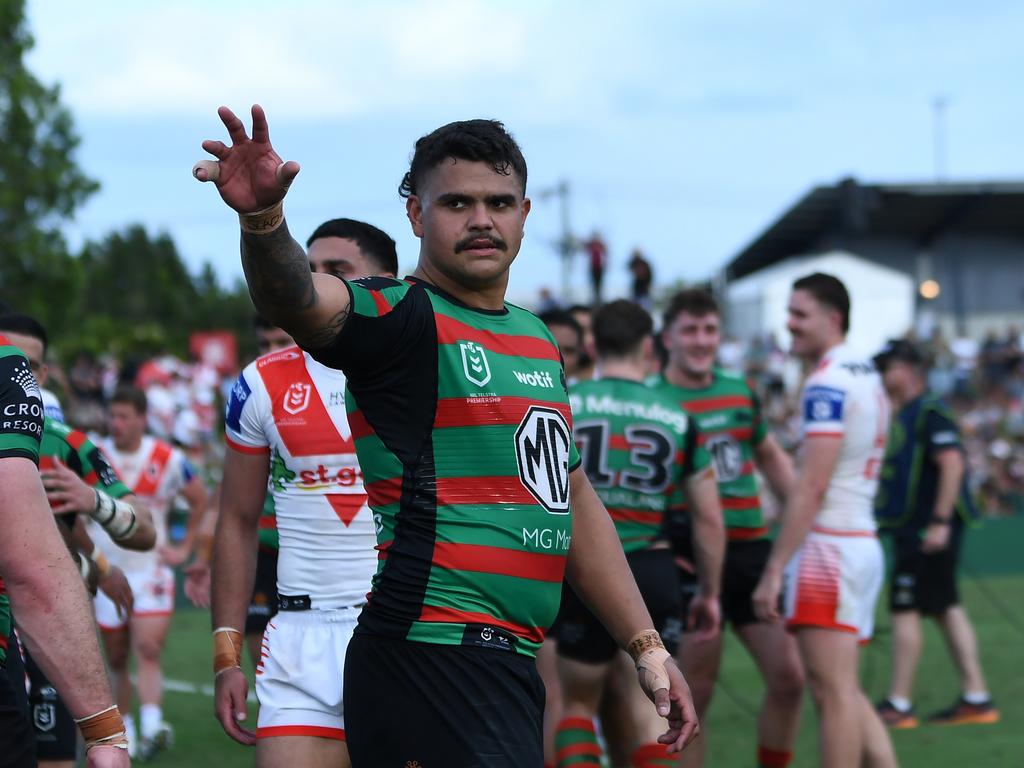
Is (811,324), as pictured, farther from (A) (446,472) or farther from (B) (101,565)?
(A) (446,472)

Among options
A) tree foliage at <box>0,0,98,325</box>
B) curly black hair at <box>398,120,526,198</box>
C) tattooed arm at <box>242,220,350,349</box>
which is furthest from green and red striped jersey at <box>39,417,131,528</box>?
tree foliage at <box>0,0,98,325</box>

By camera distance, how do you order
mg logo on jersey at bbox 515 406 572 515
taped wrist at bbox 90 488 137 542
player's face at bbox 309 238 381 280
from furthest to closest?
1. taped wrist at bbox 90 488 137 542
2. player's face at bbox 309 238 381 280
3. mg logo on jersey at bbox 515 406 572 515

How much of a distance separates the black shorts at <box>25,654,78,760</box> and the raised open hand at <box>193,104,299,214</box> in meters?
2.62

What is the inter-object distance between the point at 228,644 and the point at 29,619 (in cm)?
145

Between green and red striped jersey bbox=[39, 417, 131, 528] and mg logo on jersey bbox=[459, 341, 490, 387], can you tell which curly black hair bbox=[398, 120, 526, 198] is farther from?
green and red striped jersey bbox=[39, 417, 131, 528]

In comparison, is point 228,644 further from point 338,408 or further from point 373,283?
point 373,283

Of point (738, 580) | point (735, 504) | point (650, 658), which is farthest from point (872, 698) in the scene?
point (650, 658)

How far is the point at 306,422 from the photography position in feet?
14.9

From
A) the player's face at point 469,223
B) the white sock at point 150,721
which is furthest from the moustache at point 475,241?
the white sock at point 150,721

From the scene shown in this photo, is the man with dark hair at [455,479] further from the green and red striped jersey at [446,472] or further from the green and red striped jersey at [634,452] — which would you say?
the green and red striped jersey at [634,452]

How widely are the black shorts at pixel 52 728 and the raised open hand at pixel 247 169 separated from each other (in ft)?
8.59

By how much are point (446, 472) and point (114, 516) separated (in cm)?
232

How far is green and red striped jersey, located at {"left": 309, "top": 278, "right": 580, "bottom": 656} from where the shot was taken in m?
3.21

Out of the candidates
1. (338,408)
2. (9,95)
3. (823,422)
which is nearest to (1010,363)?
(9,95)
